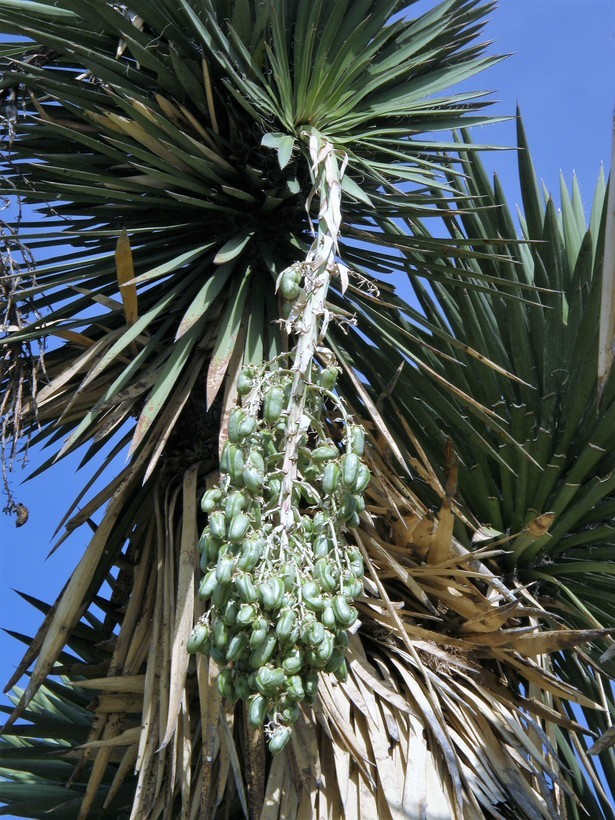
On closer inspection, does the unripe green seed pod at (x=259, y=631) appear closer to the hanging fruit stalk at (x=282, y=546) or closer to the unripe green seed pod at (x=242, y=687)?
the hanging fruit stalk at (x=282, y=546)

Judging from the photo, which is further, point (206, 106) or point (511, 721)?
point (206, 106)

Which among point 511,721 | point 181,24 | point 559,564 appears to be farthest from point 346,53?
point 511,721

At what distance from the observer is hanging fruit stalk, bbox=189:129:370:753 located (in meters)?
1.97

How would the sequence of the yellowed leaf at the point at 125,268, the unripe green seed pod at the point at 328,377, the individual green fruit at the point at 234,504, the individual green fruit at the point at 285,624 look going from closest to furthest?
the individual green fruit at the point at 285,624
the individual green fruit at the point at 234,504
the unripe green seed pod at the point at 328,377
the yellowed leaf at the point at 125,268

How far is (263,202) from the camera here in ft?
11.3

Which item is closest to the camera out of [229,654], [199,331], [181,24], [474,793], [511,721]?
[229,654]

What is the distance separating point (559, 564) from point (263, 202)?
1.51m

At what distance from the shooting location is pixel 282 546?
2.06 meters

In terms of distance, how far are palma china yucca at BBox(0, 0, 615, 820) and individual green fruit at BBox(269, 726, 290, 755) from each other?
0.19 ft

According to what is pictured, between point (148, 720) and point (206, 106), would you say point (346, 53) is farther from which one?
point (148, 720)

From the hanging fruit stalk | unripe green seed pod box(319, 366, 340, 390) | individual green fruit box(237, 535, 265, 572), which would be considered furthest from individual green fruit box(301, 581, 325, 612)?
unripe green seed pod box(319, 366, 340, 390)

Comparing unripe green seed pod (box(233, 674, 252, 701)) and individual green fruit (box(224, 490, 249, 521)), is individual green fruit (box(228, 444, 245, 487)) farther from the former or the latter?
unripe green seed pod (box(233, 674, 252, 701))

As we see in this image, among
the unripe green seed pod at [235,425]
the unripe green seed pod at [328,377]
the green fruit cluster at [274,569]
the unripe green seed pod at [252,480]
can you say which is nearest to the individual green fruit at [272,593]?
the green fruit cluster at [274,569]

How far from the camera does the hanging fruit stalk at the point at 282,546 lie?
6.47 ft
